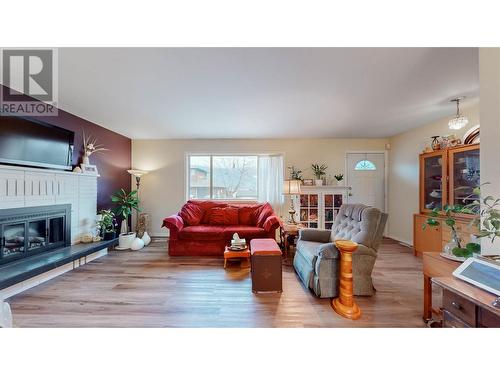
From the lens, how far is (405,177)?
4.25 metres

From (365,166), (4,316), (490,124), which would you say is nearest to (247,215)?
(365,166)

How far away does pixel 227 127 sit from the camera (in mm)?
3842

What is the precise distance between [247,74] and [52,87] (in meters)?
2.20

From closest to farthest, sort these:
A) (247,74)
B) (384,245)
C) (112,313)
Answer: (112,313) → (247,74) → (384,245)

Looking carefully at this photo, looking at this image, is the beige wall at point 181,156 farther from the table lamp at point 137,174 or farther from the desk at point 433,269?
the desk at point 433,269

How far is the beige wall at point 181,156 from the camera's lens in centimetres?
476

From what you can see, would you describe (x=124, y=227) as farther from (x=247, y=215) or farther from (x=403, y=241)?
(x=403, y=241)

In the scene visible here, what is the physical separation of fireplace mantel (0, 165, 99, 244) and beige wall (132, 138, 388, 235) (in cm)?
124

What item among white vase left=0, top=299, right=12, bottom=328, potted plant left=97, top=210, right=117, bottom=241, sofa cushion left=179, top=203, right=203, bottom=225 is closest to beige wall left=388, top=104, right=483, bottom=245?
sofa cushion left=179, top=203, right=203, bottom=225

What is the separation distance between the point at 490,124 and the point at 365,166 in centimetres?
347

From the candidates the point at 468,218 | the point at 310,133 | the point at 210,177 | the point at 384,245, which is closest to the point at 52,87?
the point at 210,177

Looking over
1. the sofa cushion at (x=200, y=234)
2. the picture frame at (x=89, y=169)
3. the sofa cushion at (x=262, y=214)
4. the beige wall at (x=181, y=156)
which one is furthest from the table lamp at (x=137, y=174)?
the sofa cushion at (x=262, y=214)
